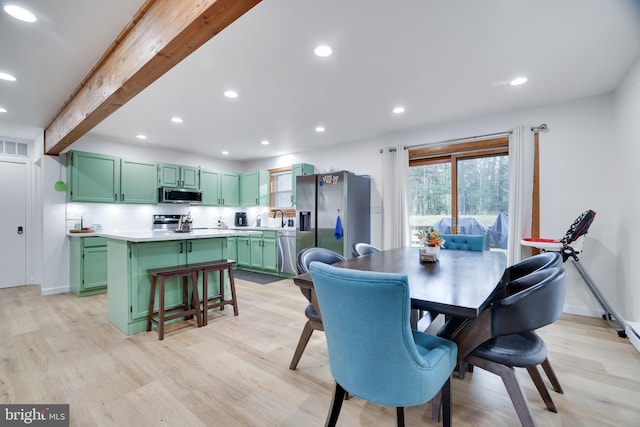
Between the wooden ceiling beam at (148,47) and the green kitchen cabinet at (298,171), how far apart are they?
3.24m

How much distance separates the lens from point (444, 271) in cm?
183

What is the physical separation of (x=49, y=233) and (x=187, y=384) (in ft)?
13.4

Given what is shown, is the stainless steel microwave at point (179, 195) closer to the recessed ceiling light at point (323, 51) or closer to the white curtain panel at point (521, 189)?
the recessed ceiling light at point (323, 51)

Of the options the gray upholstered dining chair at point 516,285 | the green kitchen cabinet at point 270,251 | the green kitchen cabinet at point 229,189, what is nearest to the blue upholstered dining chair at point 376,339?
the gray upholstered dining chair at point 516,285

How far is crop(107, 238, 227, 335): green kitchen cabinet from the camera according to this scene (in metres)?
2.79

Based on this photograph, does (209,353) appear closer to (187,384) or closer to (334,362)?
(187,384)

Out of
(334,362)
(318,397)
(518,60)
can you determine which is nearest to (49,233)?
(318,397)

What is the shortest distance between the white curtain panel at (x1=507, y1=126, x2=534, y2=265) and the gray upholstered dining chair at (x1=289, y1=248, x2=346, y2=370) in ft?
8.55

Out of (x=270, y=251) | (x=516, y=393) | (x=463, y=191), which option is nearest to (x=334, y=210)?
(x=270, y=251)

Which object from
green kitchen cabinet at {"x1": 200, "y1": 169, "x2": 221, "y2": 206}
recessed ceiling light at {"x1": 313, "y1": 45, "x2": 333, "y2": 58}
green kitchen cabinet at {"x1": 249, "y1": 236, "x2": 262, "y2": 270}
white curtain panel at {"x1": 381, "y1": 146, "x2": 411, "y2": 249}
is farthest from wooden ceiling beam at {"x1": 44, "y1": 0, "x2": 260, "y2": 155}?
white curtain panel at {"x1": 381, "y1": 146, "x2": 411, "y2": 249}

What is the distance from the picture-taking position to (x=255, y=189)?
21.0ft

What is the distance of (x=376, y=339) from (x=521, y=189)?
344 cm

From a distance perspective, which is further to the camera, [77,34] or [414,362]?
[77,34]

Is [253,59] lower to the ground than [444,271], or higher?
higher
